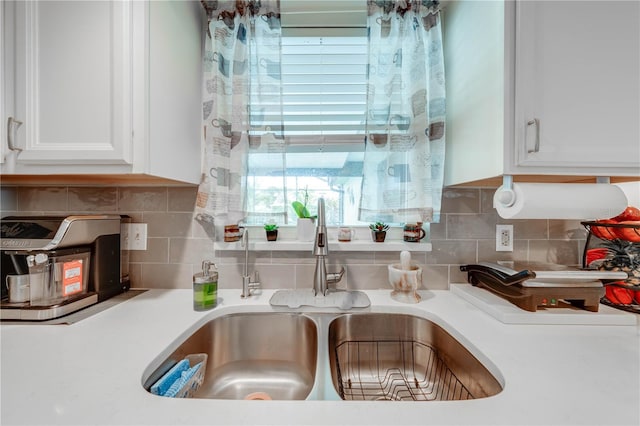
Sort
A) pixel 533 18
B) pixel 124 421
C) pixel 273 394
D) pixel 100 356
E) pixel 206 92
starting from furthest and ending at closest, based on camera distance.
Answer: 1. pixel 206 92
2. pixel 273 394
3. pixel 533 18
4. pixel 100 356
5. pixel 124 421

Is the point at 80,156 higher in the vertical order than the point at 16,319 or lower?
higher

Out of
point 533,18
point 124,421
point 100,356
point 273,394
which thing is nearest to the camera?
point 124,421

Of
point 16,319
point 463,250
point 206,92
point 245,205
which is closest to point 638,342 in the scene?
point 463,250

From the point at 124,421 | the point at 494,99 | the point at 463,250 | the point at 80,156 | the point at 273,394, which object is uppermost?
the point at 494,99

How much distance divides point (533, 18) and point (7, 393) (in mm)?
1582

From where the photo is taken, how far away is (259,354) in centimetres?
101

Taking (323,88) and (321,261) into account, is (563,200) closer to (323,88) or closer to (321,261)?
(321,261)

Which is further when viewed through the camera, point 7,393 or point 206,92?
point 206,92

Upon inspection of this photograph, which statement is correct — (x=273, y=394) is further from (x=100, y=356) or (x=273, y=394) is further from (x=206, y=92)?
(x=206, y=92)

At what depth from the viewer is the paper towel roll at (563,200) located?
83cm

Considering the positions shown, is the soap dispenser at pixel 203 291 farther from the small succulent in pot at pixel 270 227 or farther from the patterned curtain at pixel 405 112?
the patterned curtain at pixel 405 112

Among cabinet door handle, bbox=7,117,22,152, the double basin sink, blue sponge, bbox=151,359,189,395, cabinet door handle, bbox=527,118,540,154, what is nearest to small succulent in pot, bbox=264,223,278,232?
the double basin sink

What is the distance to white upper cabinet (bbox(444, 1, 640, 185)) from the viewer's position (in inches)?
31.8

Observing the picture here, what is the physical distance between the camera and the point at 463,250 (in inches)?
47.9
